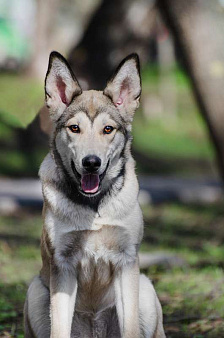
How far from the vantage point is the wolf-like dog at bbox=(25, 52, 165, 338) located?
416cm

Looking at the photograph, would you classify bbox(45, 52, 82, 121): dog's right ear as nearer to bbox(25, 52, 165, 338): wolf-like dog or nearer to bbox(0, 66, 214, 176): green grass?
bbox(25, 52, 165, 338): wolf-like dog

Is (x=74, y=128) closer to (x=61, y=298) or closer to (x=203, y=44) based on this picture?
(x=61, y=298)

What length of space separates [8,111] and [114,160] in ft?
7.49

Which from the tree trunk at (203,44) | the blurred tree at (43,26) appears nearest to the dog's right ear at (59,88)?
the tree trunk at (203,44)

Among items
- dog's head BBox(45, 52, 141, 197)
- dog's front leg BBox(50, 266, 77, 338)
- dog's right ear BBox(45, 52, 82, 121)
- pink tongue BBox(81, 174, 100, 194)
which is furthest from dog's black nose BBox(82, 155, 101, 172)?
dog's front leg BBox(50, 266, 77, 338)

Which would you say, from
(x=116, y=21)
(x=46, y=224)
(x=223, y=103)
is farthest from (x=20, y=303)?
(x=116, y=21)

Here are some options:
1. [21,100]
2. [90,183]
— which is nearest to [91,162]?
[90,183]

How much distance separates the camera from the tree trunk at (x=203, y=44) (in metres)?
6.75

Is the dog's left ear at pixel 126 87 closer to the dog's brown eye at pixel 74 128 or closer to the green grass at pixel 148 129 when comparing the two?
the dog's brown eye at pixel 74 128

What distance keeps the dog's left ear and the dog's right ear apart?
0.23 m

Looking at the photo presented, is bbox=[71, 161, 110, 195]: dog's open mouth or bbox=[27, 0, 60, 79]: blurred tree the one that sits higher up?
bbox=[27, 0, 60, 79]: blurred tree

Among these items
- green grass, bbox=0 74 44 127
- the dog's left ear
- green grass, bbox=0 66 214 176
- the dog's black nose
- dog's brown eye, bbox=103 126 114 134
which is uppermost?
green grass, bbox=0 66 214 176

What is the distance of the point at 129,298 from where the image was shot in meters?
4.21

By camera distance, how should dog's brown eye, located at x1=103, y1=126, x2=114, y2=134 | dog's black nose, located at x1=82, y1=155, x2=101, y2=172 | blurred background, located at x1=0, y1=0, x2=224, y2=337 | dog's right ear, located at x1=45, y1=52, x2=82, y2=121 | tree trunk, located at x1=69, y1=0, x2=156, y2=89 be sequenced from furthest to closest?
1. tree trunk, located at x1=69, y1=0, x2=156, y2=89
2. blurred background, located at x1=0, y1=0, x2=224, y2=337
3. dog's right ear, located at x1=45, y1=52, x2=82, y2=121
4. dog's brown eye, located at x1=103, y1=126, x2=114, y2=134
5. dog's black nose, located at x1=82, y1=155, x2=101, y2=172
